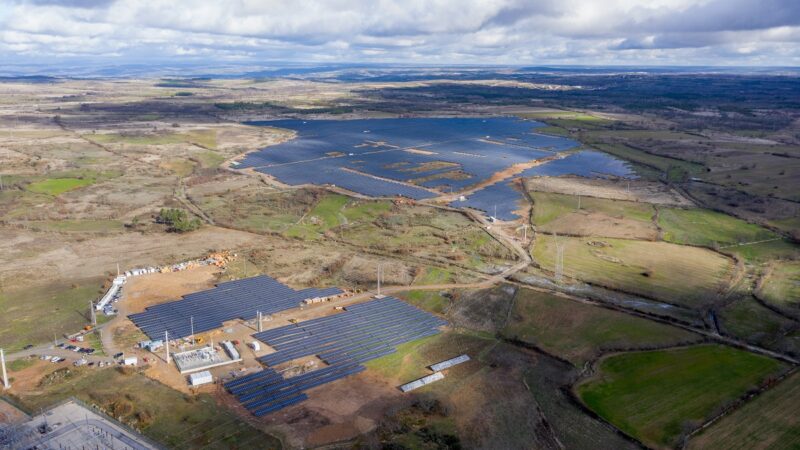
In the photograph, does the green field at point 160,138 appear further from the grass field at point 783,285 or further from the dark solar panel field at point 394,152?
the grass field at point 783,285

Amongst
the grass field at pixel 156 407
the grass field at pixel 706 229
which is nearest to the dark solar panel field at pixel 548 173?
the grass field at pixel 706 229

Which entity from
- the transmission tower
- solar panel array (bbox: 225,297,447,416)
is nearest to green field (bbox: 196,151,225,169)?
the transmission tower

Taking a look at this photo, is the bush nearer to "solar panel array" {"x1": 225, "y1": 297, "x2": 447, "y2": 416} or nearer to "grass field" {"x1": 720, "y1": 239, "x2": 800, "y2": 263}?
"solar panel array" {"x1": 225, "y1": 297, "x2": 447, "y2": 416}

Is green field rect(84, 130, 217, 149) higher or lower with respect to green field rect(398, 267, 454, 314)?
higher

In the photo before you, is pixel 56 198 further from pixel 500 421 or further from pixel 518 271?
pixel 500 421

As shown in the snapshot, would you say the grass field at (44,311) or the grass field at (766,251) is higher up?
the grass field at (766,251)

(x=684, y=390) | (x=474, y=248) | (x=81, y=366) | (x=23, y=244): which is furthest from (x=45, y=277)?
(x=684, y=390)
